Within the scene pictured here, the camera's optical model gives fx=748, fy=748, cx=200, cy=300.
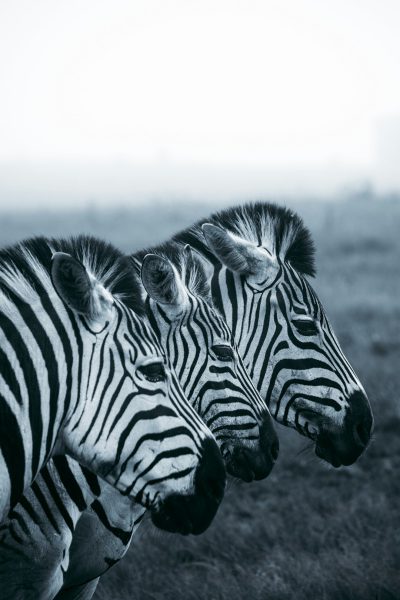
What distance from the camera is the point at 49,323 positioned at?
9.92 feet

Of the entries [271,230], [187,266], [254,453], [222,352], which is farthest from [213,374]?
[271,230]

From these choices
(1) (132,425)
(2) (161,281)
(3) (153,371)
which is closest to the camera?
(1) (132,425)

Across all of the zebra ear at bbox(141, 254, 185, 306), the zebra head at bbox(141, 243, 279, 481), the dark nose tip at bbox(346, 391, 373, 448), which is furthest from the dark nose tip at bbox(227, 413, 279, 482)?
the zebra ear at bbox(141, 254, 185, 306)

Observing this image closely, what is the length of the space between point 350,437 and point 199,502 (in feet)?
5.08

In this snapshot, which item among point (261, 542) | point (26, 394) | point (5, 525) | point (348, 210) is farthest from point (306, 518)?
point (348, 210)

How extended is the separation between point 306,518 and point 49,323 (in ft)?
14.0

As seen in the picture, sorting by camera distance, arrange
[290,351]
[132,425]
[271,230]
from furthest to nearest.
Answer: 1. [271,230]
2. [290,351]
3. [132,425]

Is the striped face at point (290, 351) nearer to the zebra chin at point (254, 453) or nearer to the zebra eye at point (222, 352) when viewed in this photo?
the zebra chin at point (254, 453)

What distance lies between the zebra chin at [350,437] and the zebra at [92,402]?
4.62ft

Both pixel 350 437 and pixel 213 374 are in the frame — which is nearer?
pixel 213 374

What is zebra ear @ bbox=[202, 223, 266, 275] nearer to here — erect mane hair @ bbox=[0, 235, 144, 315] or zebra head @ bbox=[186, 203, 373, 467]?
zebra head @ bbox=[186, 203, 373, 467]

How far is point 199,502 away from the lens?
2.96m

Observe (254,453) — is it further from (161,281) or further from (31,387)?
(31,387)

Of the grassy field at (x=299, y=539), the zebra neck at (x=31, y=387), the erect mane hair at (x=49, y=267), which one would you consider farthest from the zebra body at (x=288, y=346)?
the zebra neck at (x=31, y=387)
